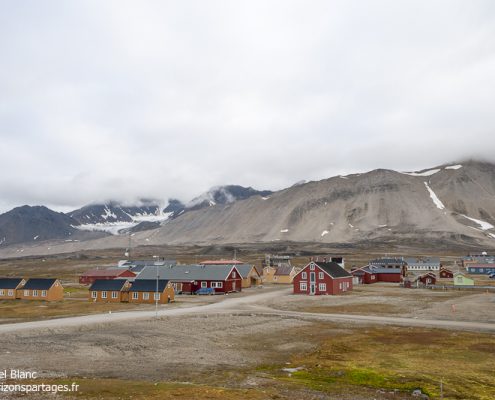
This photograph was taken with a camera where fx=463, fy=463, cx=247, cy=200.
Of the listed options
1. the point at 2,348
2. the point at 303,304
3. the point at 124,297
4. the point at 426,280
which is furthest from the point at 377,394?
the point at 426,280

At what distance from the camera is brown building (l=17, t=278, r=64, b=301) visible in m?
82.9

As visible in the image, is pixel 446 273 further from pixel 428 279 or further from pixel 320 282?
pixel 320 282

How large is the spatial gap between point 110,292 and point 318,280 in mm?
39862

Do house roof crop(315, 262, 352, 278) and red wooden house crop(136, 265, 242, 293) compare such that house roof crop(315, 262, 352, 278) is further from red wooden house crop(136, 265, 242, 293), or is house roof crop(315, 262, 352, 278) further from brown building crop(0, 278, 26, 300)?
brown building crop(0, 278, 26, 300)

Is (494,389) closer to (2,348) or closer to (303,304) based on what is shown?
(2,348)

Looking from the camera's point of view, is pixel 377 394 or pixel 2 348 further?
pixel 2 348

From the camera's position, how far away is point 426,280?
111188 millimetres

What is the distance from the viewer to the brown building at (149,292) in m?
77.4

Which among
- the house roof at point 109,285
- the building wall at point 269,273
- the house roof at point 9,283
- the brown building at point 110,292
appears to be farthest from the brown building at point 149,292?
the building wall at point 269,273

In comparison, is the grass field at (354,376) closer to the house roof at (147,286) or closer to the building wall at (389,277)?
the house roof at (147,286)

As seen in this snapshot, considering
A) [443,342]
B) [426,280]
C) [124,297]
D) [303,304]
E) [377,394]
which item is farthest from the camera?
[426,280]

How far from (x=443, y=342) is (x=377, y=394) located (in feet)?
Result: 62.1

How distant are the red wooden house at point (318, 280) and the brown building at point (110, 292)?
33.8 metres

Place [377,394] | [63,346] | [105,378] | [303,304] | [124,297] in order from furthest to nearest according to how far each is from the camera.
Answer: [124,297]
[303,304]
[63,346]
[105,378]
[377,394]
